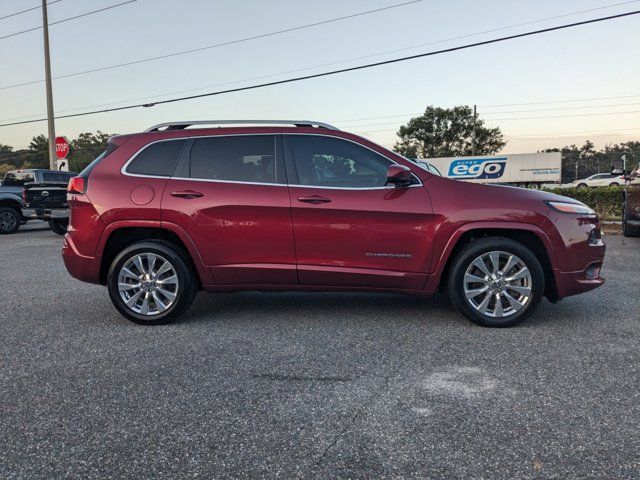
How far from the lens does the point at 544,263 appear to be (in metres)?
4.67

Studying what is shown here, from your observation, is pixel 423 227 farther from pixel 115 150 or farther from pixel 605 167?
pixel 605 167

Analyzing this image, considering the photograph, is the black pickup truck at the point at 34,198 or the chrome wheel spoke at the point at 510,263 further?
the black pickup truck at the point at 34,198

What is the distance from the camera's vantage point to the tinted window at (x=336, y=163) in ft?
15.2

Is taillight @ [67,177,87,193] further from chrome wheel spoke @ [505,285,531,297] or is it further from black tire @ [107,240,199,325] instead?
chrome wheel spoke @ [505,285,531,297]

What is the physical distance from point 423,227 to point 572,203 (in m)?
1.40

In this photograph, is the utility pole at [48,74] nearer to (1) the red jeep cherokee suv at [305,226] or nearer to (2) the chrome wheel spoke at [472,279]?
(1) the red jeep cherokee suv at [305,226]

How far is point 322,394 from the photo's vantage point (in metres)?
3.17

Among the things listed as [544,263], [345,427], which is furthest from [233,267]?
[544,263]

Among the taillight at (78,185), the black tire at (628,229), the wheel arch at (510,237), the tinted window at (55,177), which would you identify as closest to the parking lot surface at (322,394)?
the wheel arch at (510,237)

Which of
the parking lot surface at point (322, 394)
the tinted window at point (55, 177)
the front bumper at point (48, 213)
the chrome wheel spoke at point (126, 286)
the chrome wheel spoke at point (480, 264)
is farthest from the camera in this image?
the tinted window at point (55, 177)

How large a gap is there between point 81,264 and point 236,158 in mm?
1766

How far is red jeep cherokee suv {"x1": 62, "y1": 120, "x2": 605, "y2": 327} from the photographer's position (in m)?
4.50

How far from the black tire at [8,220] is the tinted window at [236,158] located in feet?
42.5

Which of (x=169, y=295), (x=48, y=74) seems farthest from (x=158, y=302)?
(x=48, y=74)
